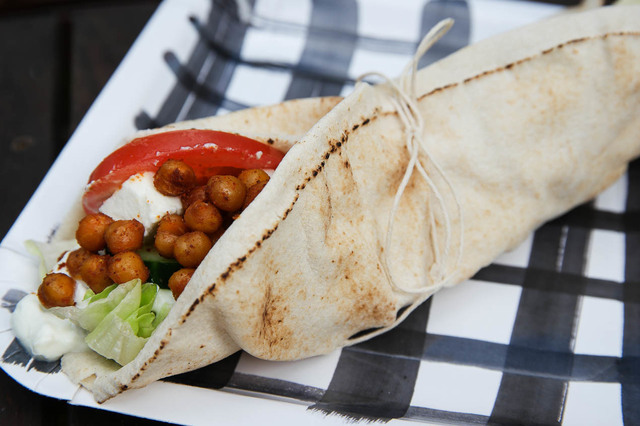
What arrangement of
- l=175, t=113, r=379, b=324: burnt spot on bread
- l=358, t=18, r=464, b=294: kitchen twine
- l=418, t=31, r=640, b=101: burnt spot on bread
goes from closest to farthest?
l=175, t=113, r=379, b=324: burnt spot on bread, l=358, t=18, r=464, b=294: kitchen twine, l=418, t=31, r=640, b=101: burnt spot on bread

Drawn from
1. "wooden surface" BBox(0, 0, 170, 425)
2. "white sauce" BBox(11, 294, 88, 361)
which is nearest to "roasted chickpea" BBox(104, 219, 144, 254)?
"white sauce" BBox(11, 294, 88, 361)

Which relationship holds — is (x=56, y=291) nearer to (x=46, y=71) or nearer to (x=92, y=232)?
(x=92, y=232)

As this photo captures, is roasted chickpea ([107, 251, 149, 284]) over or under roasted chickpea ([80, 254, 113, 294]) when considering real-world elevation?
over

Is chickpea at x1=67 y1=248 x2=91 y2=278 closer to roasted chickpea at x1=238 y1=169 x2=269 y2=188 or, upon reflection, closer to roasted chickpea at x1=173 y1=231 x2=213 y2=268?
roasted chickpea at x1=173 y1=231 x2=213 y2=268

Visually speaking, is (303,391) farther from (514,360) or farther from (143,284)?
(514,360)

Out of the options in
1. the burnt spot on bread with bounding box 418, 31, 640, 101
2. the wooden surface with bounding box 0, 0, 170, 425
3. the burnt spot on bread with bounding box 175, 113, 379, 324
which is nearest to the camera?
the burnt spot on bread with bounding box 175, 113, 379, 324

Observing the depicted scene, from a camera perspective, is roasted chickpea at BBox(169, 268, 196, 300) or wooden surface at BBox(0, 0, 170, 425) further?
wooden surface at BBox(0, 0, 170, 425)

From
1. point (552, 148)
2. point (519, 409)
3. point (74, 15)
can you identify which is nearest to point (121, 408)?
point (519, 409)
